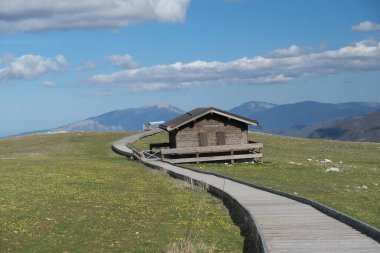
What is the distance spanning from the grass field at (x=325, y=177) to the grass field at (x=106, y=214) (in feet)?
19.4

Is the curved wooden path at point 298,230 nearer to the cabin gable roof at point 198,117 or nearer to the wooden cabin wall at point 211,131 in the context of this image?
the cabin gable roof at point 198,117

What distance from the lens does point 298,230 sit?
1725 cm

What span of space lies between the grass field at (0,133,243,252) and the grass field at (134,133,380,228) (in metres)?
5.92

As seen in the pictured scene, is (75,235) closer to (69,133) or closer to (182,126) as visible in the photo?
(182,126)

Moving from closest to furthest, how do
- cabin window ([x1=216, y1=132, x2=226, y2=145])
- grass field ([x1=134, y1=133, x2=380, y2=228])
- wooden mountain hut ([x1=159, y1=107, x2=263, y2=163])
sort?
grass field ([x1=134, y1=133, x2=380, y2=228])
wooden mountain hut ([x1=159, y1=107, x2=263, y2=163])
cabin window ([x1=216, y1=132, x2=226, y2=145])

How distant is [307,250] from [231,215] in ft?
31.0

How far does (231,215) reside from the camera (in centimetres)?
2377

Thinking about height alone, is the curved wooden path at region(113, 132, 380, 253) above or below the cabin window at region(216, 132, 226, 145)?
below

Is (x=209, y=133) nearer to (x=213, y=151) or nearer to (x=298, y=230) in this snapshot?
(x=213, y=151)

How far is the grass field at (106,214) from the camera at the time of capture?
59.5ft

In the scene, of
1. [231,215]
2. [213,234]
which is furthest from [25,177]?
[213,234]

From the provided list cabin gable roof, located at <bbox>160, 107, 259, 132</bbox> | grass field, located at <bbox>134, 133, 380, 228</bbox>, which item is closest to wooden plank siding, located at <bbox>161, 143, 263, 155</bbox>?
grass field, located at <bbox>134, 133, 380, 228</bbox>

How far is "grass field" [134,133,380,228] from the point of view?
27.0 metres

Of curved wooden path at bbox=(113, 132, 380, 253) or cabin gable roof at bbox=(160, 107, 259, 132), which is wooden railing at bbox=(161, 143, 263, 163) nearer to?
cabin gable roof at bbox=(160, 107, 259, 132)
